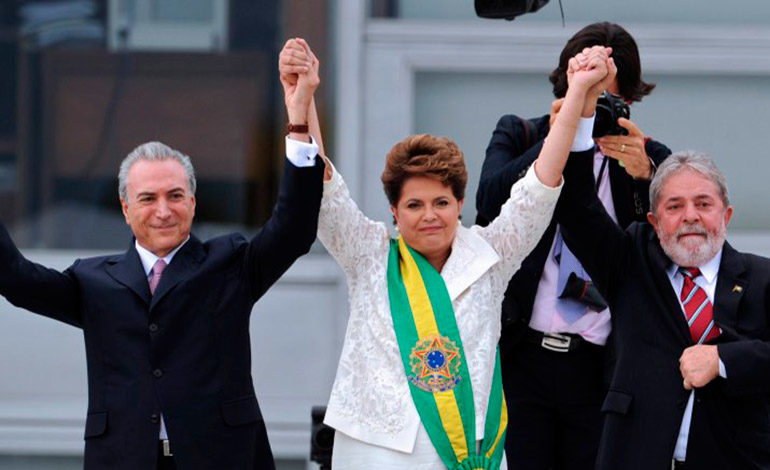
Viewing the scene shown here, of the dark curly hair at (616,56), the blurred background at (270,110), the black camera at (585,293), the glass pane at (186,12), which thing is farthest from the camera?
the glass pane at (186,12)

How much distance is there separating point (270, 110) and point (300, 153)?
295 cm

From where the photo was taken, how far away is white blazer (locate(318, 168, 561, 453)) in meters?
3.54

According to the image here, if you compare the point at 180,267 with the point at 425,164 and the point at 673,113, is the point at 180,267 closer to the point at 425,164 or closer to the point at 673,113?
the point at 425,164

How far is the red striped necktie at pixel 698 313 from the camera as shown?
371 cm

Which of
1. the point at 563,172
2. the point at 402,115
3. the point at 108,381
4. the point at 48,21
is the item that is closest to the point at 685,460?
the point at 563,172

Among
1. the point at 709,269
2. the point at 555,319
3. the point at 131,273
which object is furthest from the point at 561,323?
the point at 131,273

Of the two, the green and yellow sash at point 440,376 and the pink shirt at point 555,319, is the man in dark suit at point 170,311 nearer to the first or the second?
the green and yellow sash at point 440,376

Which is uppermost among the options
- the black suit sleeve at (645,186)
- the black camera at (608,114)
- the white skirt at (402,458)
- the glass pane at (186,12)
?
the glass pane at (186,12)

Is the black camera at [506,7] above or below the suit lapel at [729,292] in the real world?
above

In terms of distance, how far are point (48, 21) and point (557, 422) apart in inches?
132

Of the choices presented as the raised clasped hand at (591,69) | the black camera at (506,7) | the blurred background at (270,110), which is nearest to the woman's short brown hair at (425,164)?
the raised clasped hand at (591,69)

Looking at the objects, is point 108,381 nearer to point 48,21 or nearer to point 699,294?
point 699,294

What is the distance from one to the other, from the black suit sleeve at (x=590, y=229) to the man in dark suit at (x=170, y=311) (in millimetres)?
648

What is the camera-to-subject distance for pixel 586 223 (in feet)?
12.2
